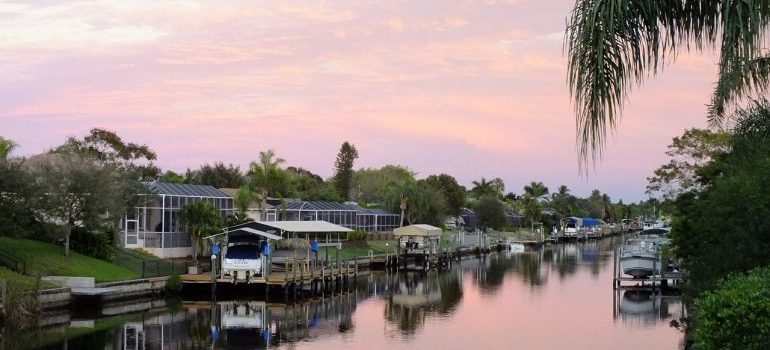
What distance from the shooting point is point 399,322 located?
42.6 meters

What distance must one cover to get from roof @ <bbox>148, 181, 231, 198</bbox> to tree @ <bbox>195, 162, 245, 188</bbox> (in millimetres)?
39233

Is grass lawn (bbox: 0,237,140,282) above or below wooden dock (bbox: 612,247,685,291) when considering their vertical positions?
above

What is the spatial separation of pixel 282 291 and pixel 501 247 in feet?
242

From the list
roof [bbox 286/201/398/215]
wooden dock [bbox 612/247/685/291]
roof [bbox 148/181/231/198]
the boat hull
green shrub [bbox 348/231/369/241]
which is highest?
roof [bbox 148/181/231/198]

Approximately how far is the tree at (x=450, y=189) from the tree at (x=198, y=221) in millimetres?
67355

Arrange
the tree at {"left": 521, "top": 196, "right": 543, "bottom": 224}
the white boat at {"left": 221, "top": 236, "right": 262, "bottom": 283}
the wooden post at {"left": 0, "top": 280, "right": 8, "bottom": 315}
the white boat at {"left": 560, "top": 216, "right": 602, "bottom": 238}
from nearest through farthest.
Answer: the wooden post at {"left": 0, "top": 280, "right": 8, "bottom": 315}
the white boat at {"left": 221, "top": 236, "right": 262, "bottom": 283}
the white boat at {"left": 560, "top": 216, "right": 602, "bottom": 238}
the tree at {"left": 521, "top": 196, "right": 543, "bottom": 224}

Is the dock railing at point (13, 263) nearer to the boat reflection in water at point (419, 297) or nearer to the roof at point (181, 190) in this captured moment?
the roof at point (181, 190)

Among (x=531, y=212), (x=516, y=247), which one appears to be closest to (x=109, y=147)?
(x=516, y=247)

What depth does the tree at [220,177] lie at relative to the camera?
105938mm

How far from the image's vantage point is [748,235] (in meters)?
16.9

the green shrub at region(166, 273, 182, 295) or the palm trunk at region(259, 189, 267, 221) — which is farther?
the palm trunk at region(259, 189, 267, 221)

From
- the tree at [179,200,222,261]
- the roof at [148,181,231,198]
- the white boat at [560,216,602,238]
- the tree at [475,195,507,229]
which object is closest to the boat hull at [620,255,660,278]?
the tree at [179,200,222,261]

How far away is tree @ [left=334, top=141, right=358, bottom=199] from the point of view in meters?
134

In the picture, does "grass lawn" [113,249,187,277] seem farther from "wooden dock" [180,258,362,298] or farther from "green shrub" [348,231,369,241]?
"green shrub" [348,231,369,241]
